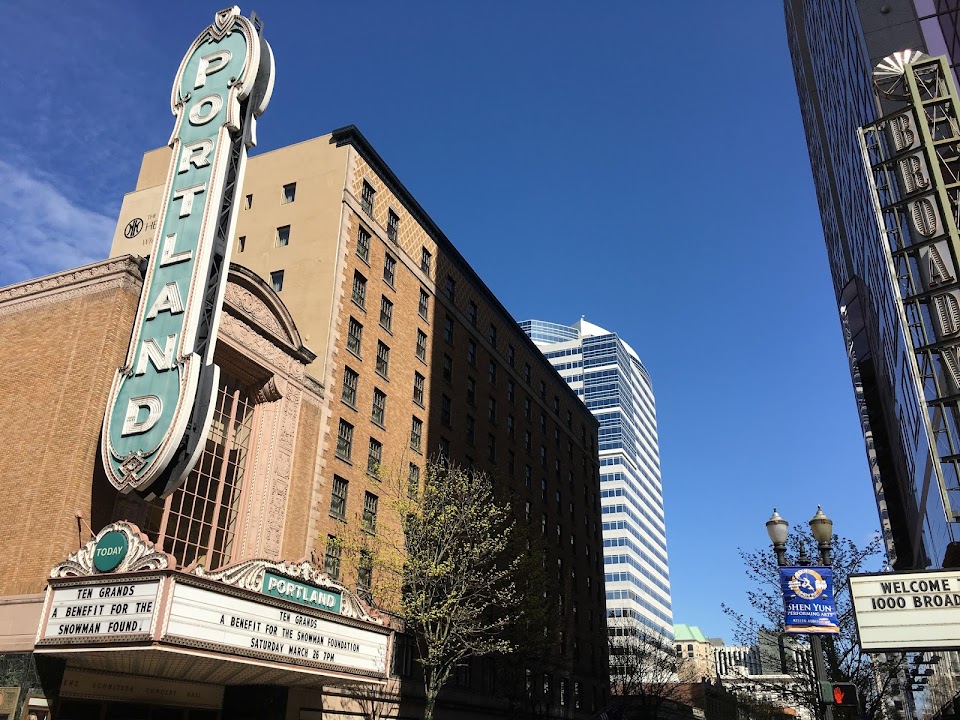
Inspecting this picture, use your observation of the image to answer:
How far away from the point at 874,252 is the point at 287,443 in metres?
35.0

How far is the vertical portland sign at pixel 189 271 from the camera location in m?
22.4

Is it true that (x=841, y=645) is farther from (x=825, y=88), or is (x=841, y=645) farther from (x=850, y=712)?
(x=825, y=88)

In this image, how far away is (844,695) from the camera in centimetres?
1418

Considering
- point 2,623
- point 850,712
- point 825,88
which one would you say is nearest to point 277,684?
point 2,623

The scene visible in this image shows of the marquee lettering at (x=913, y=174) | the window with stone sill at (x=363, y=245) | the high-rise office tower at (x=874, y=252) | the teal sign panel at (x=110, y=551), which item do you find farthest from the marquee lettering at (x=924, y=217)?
the window with stone sill at (x=363, y=245)

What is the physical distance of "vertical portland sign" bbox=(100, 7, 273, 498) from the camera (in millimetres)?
22438

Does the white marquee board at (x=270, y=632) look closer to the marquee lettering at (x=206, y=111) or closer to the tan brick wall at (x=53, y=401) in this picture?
the tan brick wall at (x=53, y=401)

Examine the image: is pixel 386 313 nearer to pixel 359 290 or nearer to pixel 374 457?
pixel 359 290

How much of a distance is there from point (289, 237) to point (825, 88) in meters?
47.2

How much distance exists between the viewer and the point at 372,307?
1633 inches

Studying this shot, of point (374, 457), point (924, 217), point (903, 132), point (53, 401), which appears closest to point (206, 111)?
point (53, 401)

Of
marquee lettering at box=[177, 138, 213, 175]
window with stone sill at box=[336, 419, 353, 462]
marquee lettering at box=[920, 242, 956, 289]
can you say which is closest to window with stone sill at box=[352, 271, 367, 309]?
window with stone sill at box=[336, 419, 353, 462]

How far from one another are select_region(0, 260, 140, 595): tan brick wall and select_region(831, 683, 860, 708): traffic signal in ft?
65.1

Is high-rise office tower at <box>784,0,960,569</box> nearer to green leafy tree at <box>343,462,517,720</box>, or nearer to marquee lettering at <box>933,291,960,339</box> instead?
marquee lettering at <box>933,291,960,339</box>
